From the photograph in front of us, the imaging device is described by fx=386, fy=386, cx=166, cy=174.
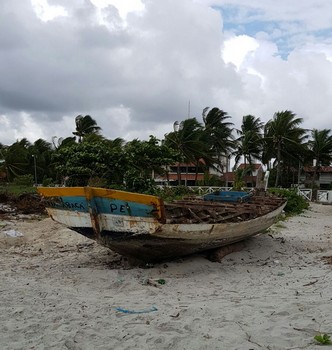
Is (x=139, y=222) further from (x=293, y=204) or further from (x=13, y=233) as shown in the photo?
(x=293, y=204)

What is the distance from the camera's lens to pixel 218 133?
41781 millimetres

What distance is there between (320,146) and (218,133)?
1079cm

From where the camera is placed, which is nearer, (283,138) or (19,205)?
(19,205)

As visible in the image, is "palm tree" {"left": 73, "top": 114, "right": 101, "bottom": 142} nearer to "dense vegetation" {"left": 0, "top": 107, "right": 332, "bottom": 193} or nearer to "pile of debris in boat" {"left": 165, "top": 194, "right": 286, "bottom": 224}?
"dense vegetation" {"left": 0, "top": 107, "right": 332, "bottom": 193}

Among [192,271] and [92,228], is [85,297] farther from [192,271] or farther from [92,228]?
[192,271]

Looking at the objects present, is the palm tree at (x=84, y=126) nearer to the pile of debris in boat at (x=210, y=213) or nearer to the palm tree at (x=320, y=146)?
the palm tree at (x=320, y=146)

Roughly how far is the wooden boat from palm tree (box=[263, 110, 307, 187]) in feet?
102

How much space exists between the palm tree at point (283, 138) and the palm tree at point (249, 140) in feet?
3.92

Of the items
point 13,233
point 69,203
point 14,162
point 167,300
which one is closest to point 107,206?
point 69,203

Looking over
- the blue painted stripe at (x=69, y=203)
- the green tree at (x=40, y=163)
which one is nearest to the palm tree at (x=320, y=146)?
the green tree at (x=40, y=163)

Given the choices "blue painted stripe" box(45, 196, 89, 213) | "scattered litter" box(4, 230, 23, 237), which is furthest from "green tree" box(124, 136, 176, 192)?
"blue painted stripe" box(45, 196, 89, 213)

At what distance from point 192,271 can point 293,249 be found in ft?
10.5

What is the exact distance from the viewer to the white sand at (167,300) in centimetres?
367

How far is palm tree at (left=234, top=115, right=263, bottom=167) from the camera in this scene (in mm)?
39969
